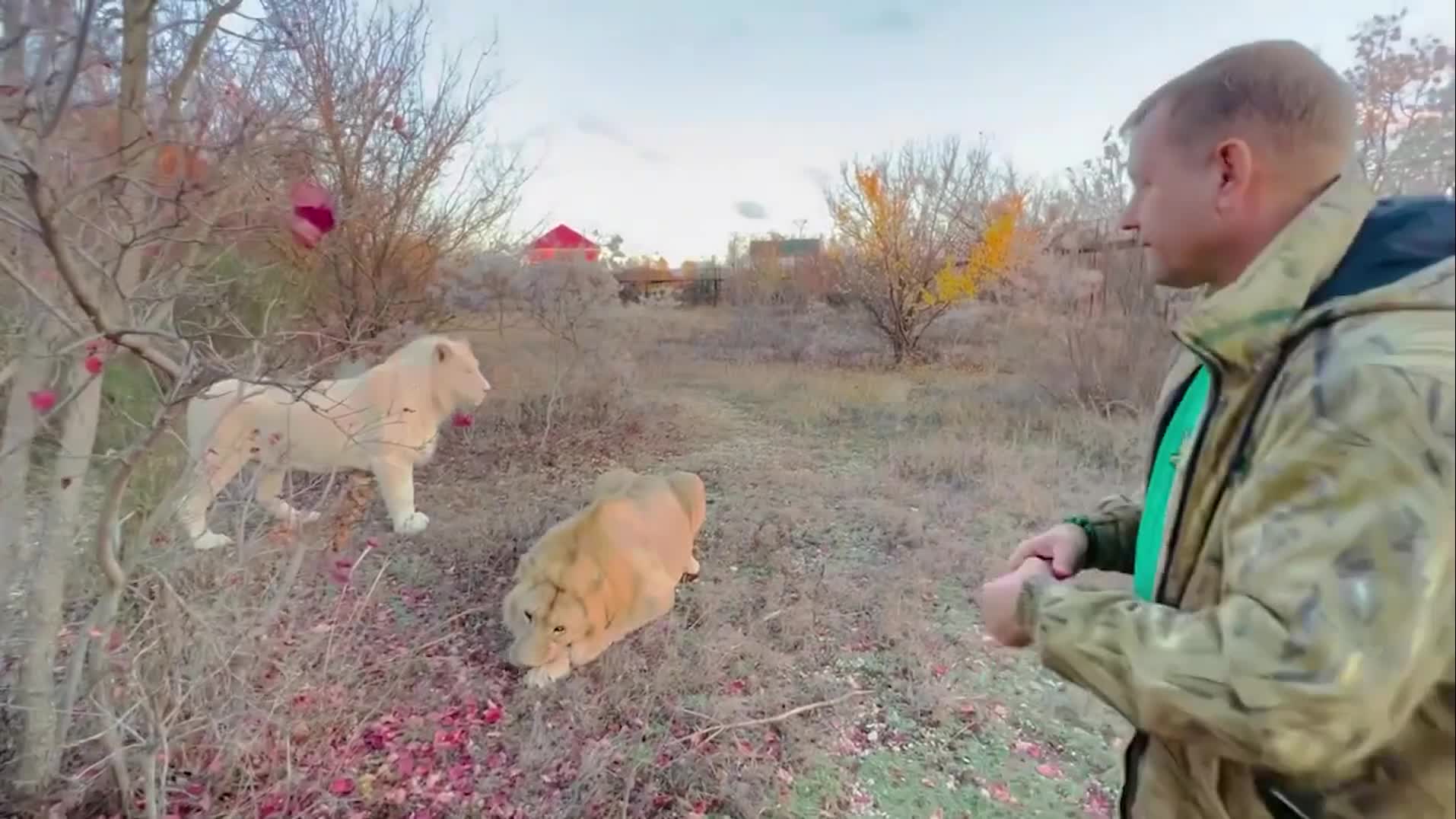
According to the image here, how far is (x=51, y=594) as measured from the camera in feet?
2.90

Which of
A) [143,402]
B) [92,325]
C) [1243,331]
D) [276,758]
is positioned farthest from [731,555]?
[1243,331]

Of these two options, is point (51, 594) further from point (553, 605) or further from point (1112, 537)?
point (1112, 537)

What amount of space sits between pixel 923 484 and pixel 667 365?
1195 mm

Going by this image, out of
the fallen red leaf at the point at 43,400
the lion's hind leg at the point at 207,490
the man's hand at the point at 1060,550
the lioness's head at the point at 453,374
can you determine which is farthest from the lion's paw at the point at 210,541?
the man's hand at the point at 1060,550

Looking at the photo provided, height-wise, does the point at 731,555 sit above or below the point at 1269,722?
below

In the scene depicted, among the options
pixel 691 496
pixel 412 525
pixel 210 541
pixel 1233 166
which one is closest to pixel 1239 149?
pixel 1233 166

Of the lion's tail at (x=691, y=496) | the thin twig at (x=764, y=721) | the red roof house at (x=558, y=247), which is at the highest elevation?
the red roof house at (x=558, y=247)

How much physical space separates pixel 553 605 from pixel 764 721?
1.26ft

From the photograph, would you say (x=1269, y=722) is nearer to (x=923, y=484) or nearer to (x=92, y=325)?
(x=92, y=325)

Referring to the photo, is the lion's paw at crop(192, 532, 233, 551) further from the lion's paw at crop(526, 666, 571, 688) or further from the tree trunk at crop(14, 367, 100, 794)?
the lion's paw at crop(526, 666, 571, 688)

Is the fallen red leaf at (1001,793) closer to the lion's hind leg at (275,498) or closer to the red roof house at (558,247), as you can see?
the lion's hind leg at (275,498)

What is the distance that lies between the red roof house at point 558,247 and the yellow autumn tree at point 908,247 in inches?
56.9

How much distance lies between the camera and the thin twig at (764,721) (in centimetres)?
118

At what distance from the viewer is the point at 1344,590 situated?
0.28m
